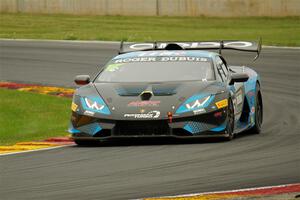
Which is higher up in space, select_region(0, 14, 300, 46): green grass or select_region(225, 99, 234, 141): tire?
select_region(225, 99, 234, 141): tire

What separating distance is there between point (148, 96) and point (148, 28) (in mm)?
27023

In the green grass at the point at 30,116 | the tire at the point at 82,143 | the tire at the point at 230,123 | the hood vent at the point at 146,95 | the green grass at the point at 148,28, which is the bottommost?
the green grass at the point at 148,28

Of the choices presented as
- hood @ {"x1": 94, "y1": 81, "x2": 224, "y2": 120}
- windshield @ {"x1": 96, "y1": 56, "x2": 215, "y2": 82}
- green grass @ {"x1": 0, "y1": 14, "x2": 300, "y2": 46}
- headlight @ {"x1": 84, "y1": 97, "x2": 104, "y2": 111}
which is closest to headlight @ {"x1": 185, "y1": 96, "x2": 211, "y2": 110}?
hood @ {"x1": 94, "y1": 81, "x2": 224, "y2": 120}

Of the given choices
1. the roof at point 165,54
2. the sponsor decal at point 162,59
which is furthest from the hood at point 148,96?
the roof at point 165,54

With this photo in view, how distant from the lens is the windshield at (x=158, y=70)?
44.1ft

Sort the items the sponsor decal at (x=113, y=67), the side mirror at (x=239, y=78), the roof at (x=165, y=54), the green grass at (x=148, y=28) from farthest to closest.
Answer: the green grass at (x=148, y=28) < the roof at (x=165, y=54) < the sponsor decal at (x=113, y=67) < the side mirror at (x=239, y=78)

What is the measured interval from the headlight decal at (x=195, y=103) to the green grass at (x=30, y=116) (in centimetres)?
263

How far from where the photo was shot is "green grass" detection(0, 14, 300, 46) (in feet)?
114

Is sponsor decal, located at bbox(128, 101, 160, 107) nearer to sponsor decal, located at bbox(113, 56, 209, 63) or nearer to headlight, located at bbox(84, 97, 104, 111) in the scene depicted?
headlight, located at bbox(84, 97, 104, 111)

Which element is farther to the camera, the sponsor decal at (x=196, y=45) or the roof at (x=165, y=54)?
the sponsor decal at (x=196, y=45)

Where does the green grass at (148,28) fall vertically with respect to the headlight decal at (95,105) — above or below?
below

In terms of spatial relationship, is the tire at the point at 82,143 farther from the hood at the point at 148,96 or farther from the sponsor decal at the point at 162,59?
the sponsor decal at the point at 162,59

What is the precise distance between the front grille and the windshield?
105 cm

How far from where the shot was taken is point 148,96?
41.8ft
